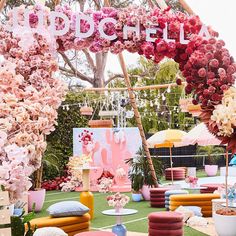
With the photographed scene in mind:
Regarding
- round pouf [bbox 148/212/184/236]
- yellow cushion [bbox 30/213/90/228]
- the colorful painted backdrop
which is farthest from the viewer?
the colorful painted backdrop

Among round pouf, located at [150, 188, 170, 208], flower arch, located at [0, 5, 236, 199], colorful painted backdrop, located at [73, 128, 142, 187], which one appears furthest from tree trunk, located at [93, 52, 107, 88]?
flower arch, located at [0, 5, 236, 199]

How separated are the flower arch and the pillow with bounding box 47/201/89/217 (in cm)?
347

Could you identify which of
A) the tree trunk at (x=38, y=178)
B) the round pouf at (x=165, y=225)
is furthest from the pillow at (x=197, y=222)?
the tree trunk at (x=38, y=178)

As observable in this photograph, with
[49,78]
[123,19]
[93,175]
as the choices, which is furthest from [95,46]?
[93,175]

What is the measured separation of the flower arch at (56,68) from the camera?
91.6 inches

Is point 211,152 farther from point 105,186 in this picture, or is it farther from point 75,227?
point 75,227

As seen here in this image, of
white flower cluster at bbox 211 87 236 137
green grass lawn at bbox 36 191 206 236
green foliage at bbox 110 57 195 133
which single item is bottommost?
green grass lawn at bbox 36 191 206 236

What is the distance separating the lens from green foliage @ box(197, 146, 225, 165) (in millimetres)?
20531

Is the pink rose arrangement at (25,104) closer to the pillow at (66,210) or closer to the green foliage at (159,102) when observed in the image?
the pillow at (66,210)

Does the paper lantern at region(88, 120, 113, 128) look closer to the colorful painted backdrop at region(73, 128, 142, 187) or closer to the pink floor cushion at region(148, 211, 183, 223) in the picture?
the colorful painted backdrop at region(73, 128, 142, 187)

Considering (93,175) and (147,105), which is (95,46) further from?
(147,105)

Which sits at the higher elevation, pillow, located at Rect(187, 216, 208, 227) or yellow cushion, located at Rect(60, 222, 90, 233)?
yellow cushion, located at Rect(60, 222, 90, 233)

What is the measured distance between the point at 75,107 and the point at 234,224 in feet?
32.2

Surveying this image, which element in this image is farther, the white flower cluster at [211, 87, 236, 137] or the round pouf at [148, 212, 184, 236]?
the round pouf at [148, 212, 184, 236]
